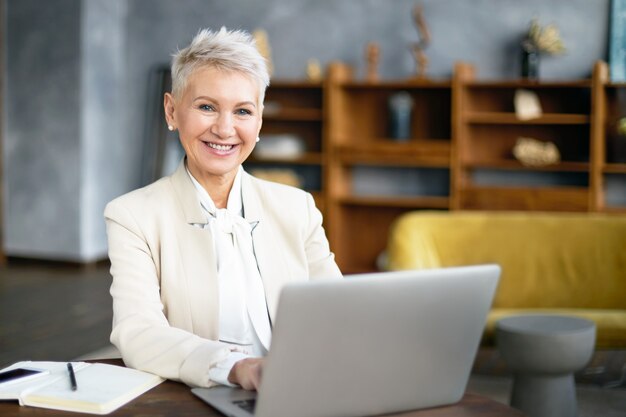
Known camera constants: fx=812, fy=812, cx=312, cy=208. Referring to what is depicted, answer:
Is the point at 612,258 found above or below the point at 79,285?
above

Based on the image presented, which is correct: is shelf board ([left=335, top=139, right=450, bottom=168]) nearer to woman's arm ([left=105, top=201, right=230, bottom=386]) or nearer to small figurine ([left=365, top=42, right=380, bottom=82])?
small figurine ([left=365, top=42, right=380, bottom=82])

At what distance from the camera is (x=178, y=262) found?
1.68m

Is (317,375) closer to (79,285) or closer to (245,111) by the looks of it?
(245,111)

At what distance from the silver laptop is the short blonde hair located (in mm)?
675

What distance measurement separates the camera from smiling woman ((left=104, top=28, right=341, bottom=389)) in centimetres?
167

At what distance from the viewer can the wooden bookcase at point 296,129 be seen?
23.5 feet

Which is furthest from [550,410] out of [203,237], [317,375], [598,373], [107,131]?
[107,131]

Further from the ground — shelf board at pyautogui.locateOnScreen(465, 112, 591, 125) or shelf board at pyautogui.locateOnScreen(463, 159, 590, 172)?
shelf board at pyautogui.locateOnScreen(465, 112, 591, 125)

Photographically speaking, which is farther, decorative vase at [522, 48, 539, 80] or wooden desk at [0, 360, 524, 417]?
decorative vase at [522, 48, 539, 80]

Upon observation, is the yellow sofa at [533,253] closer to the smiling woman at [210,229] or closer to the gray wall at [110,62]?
the smiling woman at [210,229]

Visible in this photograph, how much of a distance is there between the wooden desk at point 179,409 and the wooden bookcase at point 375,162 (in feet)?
17.4

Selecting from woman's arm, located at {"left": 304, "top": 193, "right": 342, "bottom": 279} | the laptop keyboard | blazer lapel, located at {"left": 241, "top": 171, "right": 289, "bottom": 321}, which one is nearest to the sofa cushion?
woman's arm, located at {"left": 304, "top": 193, "right": 342, "bottom": 279}

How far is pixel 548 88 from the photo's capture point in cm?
657

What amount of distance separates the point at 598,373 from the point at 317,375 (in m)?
3.43
